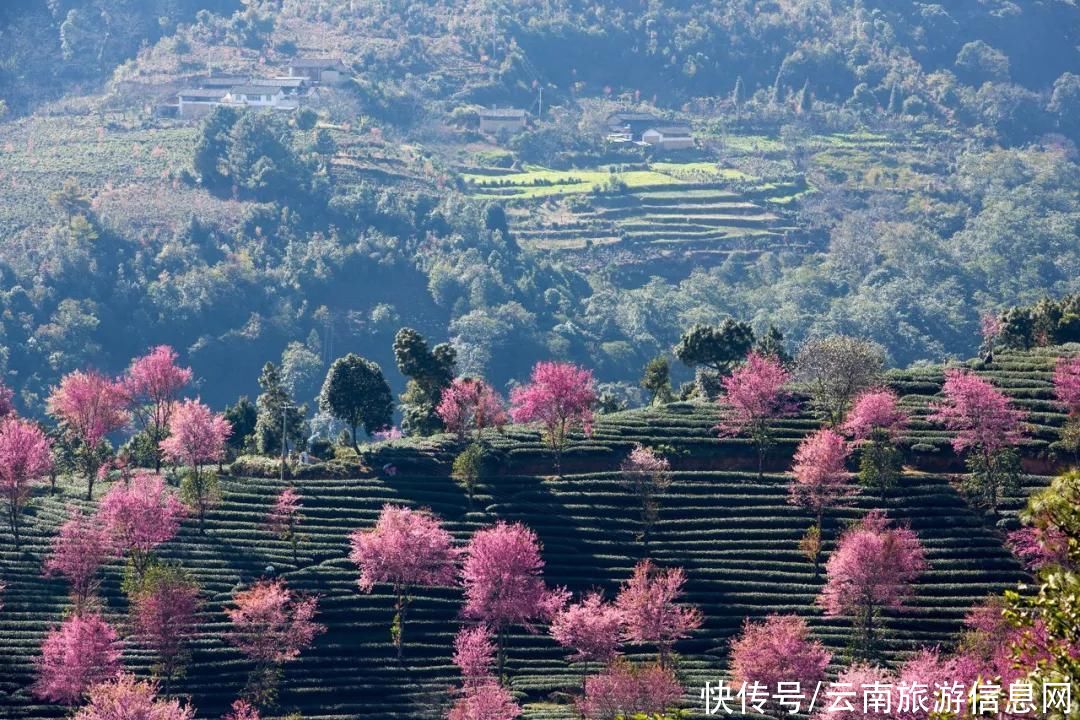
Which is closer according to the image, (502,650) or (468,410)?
(502,650)

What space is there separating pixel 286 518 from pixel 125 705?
2041 centimetres

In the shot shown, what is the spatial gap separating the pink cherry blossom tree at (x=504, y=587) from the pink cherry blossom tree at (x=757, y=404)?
1670cm

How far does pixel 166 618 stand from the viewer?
7606 cm

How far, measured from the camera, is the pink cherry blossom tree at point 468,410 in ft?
311

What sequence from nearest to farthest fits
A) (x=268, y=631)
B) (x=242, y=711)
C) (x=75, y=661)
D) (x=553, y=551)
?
(x=242, y=711)
(x=75, y=661)
(x=268, y=631)
(x=553, y=551)

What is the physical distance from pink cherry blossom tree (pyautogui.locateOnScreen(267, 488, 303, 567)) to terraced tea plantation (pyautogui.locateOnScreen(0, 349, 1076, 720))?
56 centimetres

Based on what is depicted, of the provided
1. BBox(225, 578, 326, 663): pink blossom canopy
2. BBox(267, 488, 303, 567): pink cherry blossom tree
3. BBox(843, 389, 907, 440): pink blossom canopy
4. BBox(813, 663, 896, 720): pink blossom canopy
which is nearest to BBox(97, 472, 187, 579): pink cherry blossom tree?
BBox(267, 488, 303, 567): pink cherry blossom tree

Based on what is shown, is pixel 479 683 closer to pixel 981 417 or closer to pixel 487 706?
pixel 487 706

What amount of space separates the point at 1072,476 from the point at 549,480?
58680mm

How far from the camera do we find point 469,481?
291 feet

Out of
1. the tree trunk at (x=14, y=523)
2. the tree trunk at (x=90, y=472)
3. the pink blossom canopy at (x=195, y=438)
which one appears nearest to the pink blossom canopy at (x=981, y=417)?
the pink blossom canopy at (x=195, y=438)

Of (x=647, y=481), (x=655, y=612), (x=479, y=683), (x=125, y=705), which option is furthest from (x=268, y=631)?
(x=647, y=481)

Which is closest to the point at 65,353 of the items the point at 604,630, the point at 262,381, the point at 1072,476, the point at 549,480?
the point at 262,381

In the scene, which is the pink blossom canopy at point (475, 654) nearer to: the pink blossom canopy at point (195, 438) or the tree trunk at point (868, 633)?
the tree trunk at point (868, 633)
